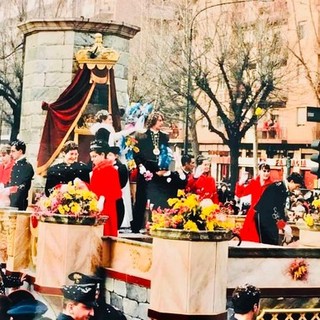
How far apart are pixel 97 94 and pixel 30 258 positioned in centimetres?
549

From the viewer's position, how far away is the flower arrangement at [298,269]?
31.0ft

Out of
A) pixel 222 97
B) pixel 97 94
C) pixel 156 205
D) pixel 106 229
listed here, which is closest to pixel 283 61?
pixel 222 97

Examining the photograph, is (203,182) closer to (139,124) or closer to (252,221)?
(139,124)

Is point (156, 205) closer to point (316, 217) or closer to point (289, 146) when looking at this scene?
point (316, 217)

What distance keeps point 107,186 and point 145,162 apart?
2369mm

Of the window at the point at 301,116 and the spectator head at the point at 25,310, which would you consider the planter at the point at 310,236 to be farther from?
the window at the point at 301,116

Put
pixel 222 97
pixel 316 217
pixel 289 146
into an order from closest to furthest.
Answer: pixel 316 217
pixel 222 97
pixel 289 146

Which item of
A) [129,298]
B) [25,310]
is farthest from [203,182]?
[25,310]

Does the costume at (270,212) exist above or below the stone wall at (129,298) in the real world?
above

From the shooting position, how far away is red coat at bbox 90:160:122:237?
11398 mm

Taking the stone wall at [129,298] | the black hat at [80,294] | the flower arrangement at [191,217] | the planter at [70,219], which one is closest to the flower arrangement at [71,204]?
the planter at [70,219]

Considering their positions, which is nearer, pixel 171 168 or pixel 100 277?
pixel 100 277

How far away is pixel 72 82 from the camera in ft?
52.2

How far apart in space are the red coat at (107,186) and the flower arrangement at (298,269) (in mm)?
2805
